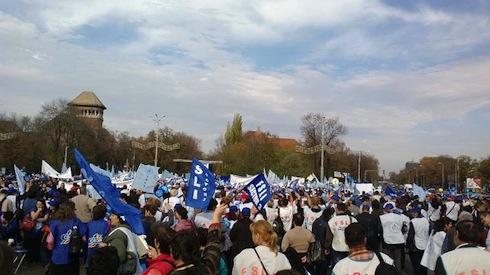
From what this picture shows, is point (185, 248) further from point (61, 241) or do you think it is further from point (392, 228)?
point (392, 228)

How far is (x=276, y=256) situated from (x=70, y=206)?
3571 millimetres

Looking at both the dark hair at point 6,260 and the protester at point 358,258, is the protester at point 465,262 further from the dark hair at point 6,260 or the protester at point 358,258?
the dark hair at point 6,260

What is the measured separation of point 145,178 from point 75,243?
28.8 ft

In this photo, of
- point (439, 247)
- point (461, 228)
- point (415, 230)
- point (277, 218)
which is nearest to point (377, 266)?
point (461, 228)

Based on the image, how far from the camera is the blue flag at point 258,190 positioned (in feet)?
31.6

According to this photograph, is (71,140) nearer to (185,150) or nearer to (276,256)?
(185,150)

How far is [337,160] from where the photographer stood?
87.0 m

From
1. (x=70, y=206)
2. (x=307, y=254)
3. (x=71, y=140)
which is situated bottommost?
(x=307, y=254)

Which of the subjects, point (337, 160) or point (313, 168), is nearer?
point (313, 168)

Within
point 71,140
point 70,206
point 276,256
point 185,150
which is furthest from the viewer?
point 185,150

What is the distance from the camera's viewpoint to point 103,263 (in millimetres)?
4289

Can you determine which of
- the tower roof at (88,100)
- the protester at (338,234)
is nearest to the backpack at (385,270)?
the protester at (338,234)

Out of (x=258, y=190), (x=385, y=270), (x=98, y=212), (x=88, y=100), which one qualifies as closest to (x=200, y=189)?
(x=258, y=190)

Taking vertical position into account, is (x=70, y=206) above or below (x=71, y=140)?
below
